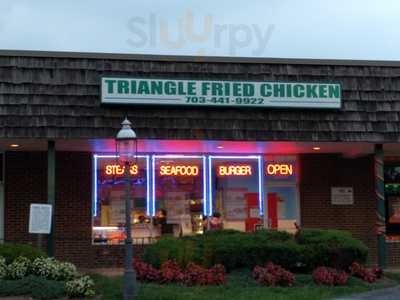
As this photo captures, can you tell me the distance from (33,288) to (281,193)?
32.0 feet

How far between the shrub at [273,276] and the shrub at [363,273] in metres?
1.76

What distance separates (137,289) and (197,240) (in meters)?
3.08

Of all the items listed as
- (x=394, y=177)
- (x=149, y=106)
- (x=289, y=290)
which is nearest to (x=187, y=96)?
(x=149, y=106)

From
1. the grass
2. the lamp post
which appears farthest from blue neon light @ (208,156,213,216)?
the lamp post

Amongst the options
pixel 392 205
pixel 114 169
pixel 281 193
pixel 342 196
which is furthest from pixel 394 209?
pixel 114 169

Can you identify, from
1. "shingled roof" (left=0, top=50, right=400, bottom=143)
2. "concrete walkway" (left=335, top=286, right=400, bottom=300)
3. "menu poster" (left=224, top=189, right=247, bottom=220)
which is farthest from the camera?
"menu poster" (left=224, top=189, right=247, bottom=220)

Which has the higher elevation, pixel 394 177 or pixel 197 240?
pixel 394 177

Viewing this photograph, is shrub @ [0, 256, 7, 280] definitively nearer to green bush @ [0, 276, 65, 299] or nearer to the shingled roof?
green bush @ [0, 276, 65, 299]

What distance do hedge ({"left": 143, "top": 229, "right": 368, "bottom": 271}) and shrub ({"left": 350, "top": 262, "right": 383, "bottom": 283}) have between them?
0.14m

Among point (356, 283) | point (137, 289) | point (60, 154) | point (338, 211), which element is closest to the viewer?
point (137, 289)

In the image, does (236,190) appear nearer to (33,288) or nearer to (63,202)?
(63,202)

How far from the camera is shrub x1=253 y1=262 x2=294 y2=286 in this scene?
14695mm

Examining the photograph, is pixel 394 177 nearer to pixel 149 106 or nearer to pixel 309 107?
pixel 309 107

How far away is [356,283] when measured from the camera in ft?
50.3
